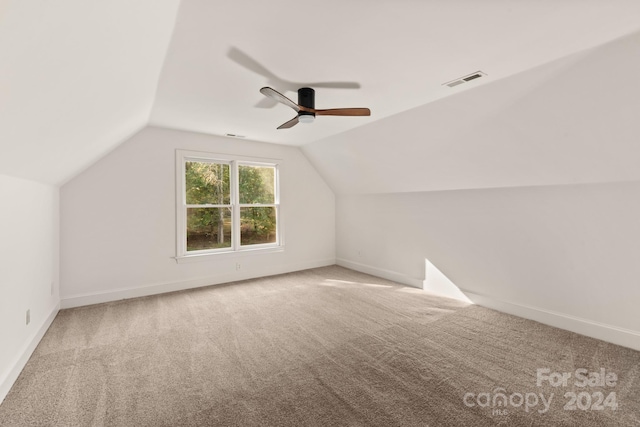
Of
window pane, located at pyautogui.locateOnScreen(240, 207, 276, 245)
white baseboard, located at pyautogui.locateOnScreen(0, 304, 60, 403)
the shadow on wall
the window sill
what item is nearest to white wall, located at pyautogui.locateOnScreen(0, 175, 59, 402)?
white baseboard, located at pyautogui.locateOnScreen(0, 304, 60, 403)

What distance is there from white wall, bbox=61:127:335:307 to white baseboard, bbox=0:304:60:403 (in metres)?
0.80

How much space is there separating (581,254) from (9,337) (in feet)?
17.0

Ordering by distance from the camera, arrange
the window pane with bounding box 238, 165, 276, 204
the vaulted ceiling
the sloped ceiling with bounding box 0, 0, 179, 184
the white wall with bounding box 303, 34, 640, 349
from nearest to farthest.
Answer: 1. the sloped ceiling with bounding box 0, 0, 179, 184
2. the vaulted ceiling
3. the white wall with bounding box 303, 34, 640, 349
4. the window pane with bounding box 238, 165, 276, 204

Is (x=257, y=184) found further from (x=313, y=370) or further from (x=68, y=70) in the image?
(x=68, y=70)

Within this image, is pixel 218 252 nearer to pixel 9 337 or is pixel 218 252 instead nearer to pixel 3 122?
pixel 9 337

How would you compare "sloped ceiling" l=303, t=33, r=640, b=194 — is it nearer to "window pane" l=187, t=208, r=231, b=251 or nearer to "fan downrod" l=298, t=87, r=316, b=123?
"fan downrod" l=298, t=87, r=316, b=123

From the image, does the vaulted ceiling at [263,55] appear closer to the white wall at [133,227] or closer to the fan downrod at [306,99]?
the fan downrod at [306,99]

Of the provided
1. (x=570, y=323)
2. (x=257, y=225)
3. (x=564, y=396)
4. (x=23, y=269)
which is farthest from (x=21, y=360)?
(x=570, y=323)

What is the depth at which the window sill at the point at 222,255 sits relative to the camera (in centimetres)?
444

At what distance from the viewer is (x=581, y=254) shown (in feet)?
9.46

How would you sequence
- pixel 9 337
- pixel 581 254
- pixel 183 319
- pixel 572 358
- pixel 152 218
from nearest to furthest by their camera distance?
pixel 9 337, pixel 572 358, pixel 581 254, pixel 183 319, pixel 152 218

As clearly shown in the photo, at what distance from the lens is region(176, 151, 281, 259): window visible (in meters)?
4.56

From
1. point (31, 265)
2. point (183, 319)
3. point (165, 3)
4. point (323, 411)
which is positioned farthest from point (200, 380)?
point (165, 3)

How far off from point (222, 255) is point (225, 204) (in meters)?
0.90
